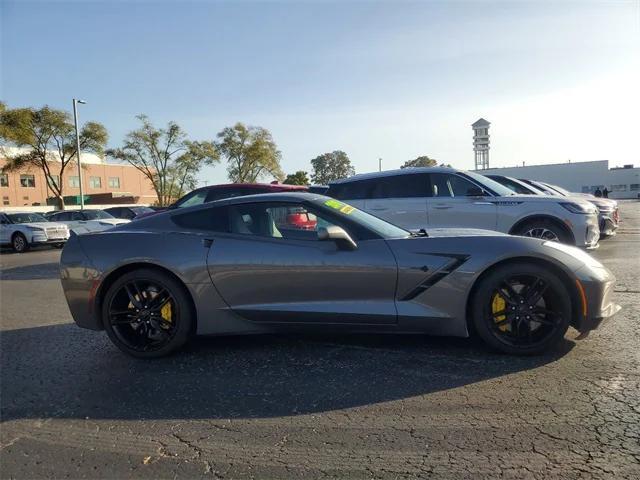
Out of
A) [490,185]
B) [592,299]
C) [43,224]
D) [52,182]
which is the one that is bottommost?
[592,299]

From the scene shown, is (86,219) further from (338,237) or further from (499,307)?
(499,307)

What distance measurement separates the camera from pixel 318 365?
3.88 m

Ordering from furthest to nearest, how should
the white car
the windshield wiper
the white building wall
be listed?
the white building wall, the white car, the windshield wiper

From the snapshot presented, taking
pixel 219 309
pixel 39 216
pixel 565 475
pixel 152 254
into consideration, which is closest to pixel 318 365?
pixel 219 309

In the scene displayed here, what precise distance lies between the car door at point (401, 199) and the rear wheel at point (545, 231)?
1658 millimetres

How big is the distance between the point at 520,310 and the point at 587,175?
279ft

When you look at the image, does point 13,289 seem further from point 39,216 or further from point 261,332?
point 39,216

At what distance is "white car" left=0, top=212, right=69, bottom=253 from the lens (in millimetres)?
17094

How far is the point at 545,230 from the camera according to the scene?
323 inches

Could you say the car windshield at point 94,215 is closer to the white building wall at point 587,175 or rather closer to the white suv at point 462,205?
the white suv at point 462,205

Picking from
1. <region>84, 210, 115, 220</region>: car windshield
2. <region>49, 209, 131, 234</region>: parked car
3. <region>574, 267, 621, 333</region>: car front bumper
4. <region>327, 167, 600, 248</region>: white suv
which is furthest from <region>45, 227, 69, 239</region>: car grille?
<region>574, 267, 621, 333</region>: car front bumper

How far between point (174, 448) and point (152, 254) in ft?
6.11

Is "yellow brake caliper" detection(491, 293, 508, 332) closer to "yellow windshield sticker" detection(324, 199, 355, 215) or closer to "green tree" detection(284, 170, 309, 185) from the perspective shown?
"yellow windshield sticker" detection(324, 199, 355, 215)

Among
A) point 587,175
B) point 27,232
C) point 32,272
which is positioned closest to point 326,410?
point 32,272
